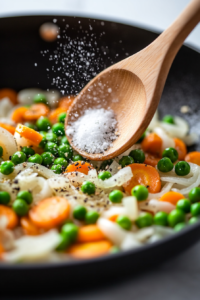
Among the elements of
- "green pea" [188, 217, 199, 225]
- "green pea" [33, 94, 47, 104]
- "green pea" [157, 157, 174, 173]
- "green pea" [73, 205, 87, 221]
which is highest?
"green pea" [33, 94, 47, 104]

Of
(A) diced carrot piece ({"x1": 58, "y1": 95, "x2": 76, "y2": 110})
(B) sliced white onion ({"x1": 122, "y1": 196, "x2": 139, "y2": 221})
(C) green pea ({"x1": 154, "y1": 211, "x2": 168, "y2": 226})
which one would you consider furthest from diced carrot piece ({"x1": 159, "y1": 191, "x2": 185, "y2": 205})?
(A) diced carrot piece ({"x1": 58, "y1": 95, "x2": 76, "y2": 110})

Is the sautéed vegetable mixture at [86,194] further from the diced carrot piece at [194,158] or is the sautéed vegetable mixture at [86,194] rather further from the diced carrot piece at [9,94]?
the diced carrot piece at [9,94]

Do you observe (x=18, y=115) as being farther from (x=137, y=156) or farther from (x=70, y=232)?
(x=70, y=232)

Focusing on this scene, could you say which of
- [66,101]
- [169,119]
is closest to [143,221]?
[169,119]

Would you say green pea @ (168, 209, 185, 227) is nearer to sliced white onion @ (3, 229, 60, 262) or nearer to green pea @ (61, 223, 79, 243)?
green pea @ (61, 223, 79, 243)

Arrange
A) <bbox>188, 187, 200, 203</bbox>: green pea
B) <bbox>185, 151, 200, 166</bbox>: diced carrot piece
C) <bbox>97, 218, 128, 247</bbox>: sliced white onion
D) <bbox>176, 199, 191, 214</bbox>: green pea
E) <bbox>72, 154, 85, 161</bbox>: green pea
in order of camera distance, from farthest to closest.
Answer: <bbox>185, 151, 200, 166</bbox>: diced carrot piece
<bbox>72, 154, 85, 161</bbox>: green pea
<bbox>188, 187, 200, 203</bbox>: green pea
<bbox>176, 199, 191, 214</bbox>: green pea
<bbox>97, 218, 128, 247</bbox>: sliced white onion

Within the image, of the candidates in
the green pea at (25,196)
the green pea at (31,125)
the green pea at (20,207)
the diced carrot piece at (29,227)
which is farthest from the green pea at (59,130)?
the diced carrot piece at (29,227)
